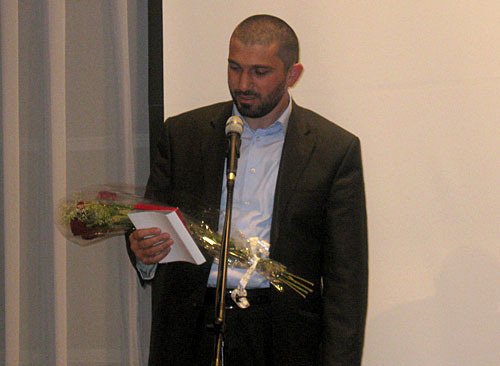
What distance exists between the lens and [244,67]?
6.44 ft

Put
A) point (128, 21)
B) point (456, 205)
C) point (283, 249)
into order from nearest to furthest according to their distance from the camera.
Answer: point (283, 249) → point (456, 205) → point (128, 21)

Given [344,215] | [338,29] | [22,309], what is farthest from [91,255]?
[338,29]

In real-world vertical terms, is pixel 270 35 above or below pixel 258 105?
above

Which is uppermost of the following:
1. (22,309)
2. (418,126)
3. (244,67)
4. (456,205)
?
(244,67)

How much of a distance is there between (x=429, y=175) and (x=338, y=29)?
0.73 meters

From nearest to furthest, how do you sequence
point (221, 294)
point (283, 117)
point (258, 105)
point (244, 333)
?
point (221, 294) → point (244, 333) → point (258, 105) → point (283, 117)

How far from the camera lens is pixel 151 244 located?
5.19 ft

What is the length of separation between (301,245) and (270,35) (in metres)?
0.76

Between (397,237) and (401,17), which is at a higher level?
(401,17)

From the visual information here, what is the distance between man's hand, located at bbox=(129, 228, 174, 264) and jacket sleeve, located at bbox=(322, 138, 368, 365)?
0.62m

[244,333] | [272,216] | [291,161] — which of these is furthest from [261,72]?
[244,333]

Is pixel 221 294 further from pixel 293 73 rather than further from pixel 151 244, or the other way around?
pixel 293 73

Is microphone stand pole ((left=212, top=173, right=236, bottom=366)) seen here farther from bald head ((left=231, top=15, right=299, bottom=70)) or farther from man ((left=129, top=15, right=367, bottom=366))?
bald head ((left=231, top=15, right=299, bottom=70))

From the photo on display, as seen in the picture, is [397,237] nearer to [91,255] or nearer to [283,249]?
[283,249]
